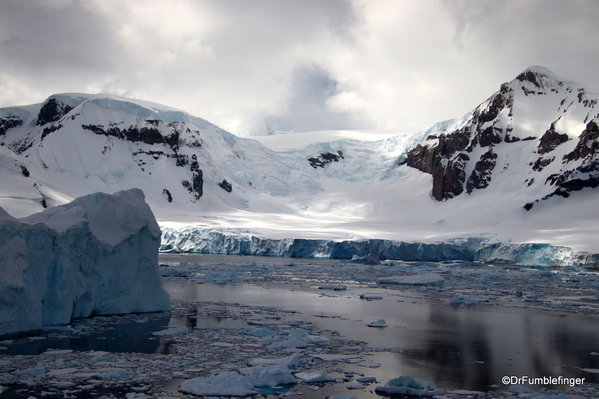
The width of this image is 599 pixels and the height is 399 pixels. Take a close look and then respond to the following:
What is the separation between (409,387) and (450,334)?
5108 millimetres

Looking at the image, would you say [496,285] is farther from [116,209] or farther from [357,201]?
[357,201]

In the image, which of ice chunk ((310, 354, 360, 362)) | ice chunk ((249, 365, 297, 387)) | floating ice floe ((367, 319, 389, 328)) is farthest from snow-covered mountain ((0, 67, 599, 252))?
ice chunk ((249, 365, 297, 387))

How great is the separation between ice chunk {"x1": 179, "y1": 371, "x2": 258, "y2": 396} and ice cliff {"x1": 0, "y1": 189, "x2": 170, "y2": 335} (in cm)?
512

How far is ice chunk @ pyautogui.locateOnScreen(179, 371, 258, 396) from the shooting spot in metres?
6.84

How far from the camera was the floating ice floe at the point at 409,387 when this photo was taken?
7180mm

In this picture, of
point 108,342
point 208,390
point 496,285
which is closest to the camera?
point 208,390

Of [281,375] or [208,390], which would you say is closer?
[208,390]

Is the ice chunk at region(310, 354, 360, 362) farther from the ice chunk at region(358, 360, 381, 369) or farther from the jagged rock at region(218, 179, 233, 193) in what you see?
the jagged rock at region(218, 179, 233, 193)

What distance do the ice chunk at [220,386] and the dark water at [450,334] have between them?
229 cm

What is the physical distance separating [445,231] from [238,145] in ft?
156

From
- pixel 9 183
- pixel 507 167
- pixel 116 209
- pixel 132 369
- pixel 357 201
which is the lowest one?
pixel 132 369

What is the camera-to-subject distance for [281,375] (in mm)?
7570

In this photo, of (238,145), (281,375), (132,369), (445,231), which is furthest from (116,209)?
(238,145)

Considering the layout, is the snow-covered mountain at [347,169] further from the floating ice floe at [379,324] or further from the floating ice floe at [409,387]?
the floating ice floe at [409,387]
